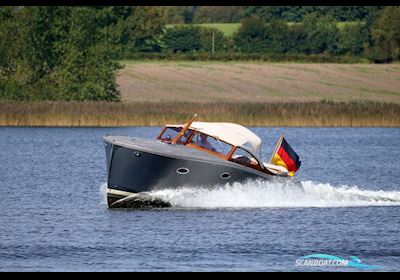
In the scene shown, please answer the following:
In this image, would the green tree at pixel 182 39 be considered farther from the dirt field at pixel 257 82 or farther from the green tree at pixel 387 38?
the green tree at pixel 387 38

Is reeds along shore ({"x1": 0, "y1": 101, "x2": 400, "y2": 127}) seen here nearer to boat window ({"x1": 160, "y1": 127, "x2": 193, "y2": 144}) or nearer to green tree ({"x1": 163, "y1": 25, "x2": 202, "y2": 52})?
boat window ({"x1": 160, "y1": 127, "x2": 193, "y2": 144})

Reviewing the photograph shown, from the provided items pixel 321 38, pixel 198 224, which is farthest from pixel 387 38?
pixel 198 224

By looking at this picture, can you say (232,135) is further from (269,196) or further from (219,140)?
(269,196)

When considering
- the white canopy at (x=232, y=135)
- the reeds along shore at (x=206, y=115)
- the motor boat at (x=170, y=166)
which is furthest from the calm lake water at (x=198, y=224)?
the reeds along shore at (x=206, y=115)

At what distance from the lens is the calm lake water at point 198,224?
2375 cm

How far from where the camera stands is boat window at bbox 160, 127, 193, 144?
30548 mm

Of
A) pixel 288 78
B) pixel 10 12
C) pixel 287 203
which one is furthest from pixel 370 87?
pixel 287 203

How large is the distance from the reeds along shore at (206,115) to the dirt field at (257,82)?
19994mm

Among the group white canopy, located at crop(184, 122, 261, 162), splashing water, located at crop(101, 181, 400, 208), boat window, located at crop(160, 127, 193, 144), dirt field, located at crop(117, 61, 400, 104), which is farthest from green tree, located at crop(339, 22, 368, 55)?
boat window, located at crop(160, 127, 193, 144)

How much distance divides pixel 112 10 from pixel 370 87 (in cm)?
2460

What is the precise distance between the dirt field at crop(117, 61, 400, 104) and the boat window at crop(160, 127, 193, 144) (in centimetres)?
5150

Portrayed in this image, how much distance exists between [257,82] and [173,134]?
66.3 metres
